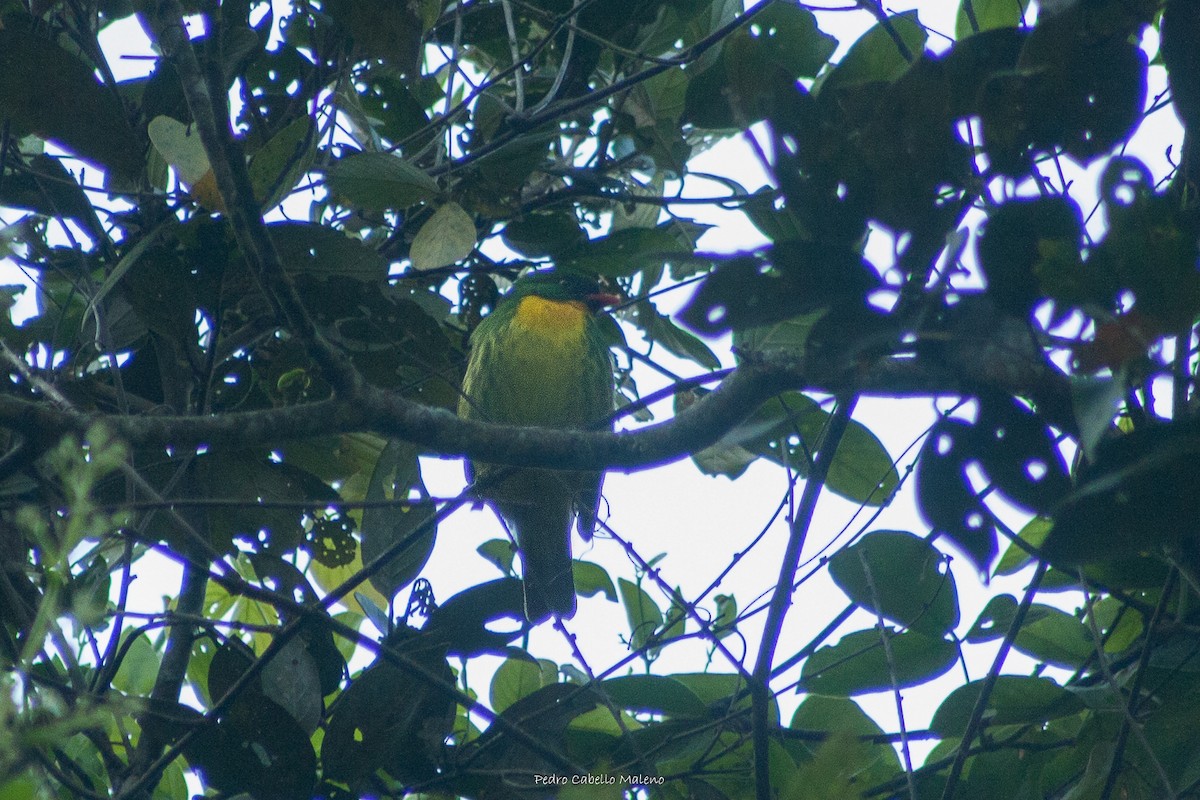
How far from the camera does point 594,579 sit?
3277mm

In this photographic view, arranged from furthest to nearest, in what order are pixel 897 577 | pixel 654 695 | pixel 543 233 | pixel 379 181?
pixel 543 233 < pixel 379 181 < pixel 654 695 < pixel 897 577

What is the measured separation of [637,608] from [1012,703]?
46.1 inches

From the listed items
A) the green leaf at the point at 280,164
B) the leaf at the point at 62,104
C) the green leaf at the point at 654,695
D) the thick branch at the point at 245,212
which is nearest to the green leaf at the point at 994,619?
the green leaf at the point at 654,695

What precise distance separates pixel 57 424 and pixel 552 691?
1.35 meters

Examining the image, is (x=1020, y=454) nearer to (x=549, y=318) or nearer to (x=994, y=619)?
(x=994, y=619)

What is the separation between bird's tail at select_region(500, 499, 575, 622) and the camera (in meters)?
3.41

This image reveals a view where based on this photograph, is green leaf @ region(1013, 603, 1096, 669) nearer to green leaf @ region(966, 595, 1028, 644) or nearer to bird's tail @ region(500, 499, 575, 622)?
green leaf @ region(966, 595, 1028, 644)

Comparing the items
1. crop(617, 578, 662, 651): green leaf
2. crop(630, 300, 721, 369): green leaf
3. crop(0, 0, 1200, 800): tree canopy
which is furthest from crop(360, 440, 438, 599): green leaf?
crop(630, 300, 721, 369): green leaf

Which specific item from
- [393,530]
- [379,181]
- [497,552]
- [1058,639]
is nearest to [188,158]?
[379,181]

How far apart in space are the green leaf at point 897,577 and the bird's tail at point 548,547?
1011 mm

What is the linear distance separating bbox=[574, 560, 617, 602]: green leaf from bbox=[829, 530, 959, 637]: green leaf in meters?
1.00

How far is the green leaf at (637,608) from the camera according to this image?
10.3ft

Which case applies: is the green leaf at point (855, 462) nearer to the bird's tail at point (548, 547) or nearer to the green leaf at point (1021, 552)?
the green leaf at point (1021, 552)

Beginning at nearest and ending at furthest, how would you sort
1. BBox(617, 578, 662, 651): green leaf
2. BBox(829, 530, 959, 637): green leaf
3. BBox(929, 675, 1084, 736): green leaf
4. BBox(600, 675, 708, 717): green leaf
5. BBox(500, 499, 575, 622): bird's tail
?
BBox(929, 675, 1084, 736): green leaf → BBox(829, 530, 959, 637): green leaf → BBox(600, 675, 708, 717): green leaf → BBox(617, 578, 662, 651): green leaf → BBox(500, 499, 575, 622): bird's tail
